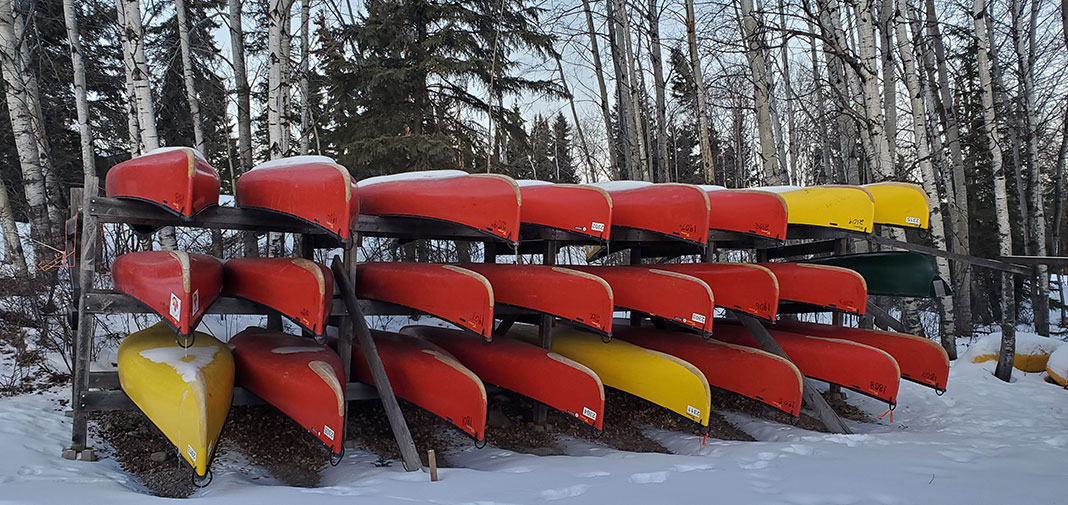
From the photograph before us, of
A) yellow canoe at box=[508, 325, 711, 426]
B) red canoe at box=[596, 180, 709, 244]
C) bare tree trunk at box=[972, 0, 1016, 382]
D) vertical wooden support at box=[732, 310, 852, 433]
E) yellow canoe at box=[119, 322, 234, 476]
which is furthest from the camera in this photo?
bare tree trunk at box=[972, 0, 1016, 382]

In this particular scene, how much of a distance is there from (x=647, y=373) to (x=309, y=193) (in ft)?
9.19

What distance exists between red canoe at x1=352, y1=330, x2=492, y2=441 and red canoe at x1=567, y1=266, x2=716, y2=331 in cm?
135

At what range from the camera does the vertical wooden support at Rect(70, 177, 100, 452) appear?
13.2 feet

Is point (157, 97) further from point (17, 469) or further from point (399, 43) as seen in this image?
point (17, 469)

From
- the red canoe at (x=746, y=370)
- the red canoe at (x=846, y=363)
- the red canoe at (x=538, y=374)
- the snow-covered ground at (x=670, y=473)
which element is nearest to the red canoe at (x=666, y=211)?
the red canoe at (x=746, y=370)

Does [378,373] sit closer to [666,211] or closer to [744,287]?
[666,211]

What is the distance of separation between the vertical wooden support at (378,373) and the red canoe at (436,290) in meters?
0.30

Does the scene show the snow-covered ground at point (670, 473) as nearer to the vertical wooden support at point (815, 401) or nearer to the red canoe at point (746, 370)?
the vertical wooden support at point (815, 401)

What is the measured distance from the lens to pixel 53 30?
1056 centimetres

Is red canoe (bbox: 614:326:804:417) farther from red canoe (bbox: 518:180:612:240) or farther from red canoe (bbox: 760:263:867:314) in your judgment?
red canoe (bbox: 518:180:612:240)

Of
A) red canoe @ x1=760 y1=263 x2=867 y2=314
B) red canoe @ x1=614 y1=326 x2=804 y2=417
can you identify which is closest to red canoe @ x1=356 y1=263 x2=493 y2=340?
red canoe @ x1=614 y1=326 x2=804 y2=417

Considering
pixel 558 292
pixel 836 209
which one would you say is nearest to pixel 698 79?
pixel 836 209

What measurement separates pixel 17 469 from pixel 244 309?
1576 mm

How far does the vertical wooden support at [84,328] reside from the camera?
4.03 meters
